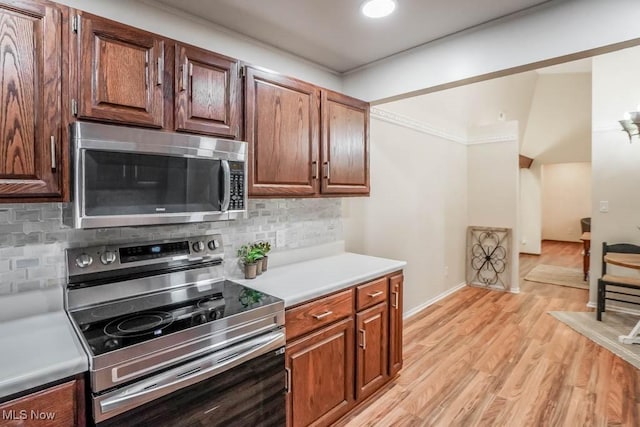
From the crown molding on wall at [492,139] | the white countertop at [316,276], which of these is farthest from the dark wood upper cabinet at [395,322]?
the crown molding on wall at [492,139]

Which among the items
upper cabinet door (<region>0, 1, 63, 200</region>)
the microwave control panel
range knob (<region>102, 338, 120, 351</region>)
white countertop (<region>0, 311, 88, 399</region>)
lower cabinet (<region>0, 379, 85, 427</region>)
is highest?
upper cabinet door (<region>0, 1, 63, 200</region>)

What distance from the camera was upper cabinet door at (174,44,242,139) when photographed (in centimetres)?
163

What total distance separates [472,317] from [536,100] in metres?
4.37

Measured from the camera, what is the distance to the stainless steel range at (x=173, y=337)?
117 centimetres

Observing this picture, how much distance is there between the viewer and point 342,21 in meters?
2.01

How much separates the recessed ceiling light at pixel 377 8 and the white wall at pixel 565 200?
380 inches

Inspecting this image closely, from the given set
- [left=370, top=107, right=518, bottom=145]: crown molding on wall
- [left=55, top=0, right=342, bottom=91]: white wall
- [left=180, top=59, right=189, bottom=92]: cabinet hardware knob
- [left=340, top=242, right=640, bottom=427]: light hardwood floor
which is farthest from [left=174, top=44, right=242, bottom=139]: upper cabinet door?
[left=340, top=242, right=640, bottom=427]: light hardwood floor

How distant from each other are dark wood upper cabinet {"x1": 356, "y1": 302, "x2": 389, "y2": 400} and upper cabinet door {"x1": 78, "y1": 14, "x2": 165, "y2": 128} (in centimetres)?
166

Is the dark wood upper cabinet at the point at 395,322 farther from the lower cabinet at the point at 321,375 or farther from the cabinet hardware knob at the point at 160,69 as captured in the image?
the cabinet hardware knob at the point at 160,69

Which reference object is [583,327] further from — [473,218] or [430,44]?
[430,44]

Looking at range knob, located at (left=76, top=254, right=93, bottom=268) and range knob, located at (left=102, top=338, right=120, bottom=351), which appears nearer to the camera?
range knob, located at (left=102, top=338, right=120, bottom=351)

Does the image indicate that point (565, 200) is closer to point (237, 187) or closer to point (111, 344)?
point (237, 187)

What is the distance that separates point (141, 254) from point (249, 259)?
0.62 metres

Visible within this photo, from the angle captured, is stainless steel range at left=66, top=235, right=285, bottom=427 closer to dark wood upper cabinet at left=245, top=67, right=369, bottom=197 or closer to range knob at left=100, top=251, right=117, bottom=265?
range knob at left=100, top=251, right=117, bottom=265
